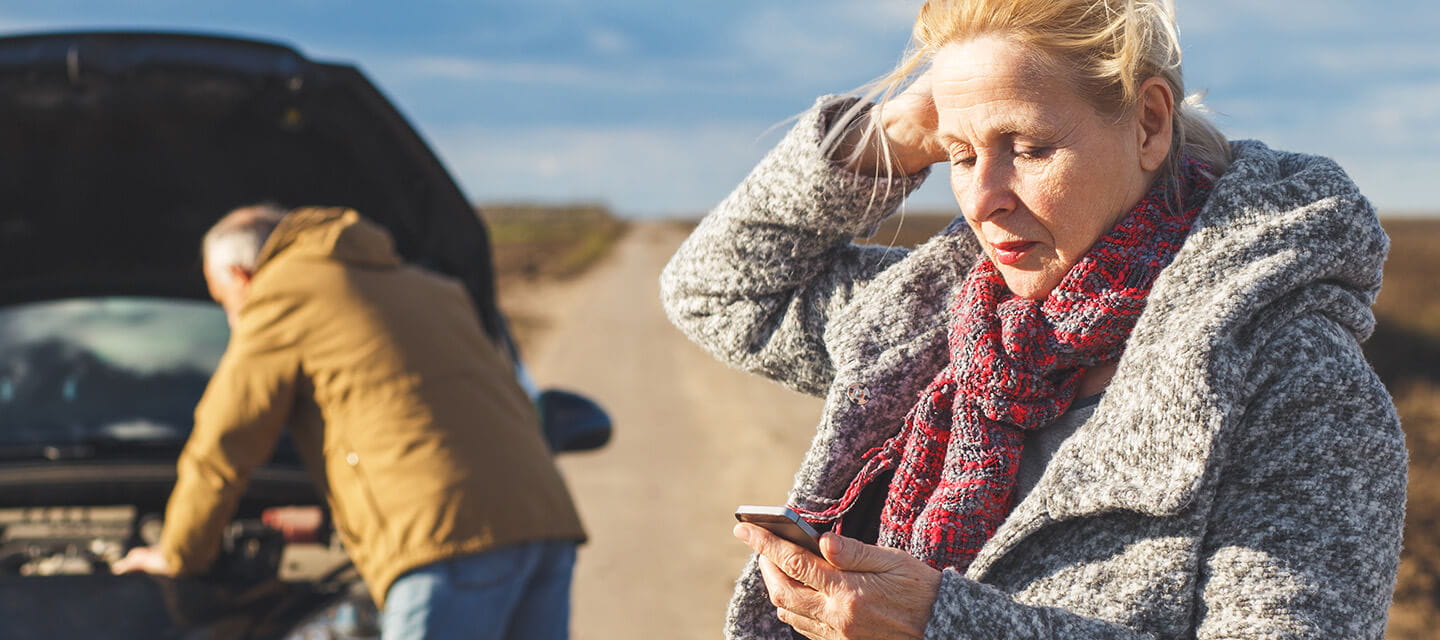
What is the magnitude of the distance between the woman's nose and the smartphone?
1.45 ft

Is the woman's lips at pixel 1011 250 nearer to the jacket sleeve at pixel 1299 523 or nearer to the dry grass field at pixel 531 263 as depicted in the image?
the jacket sleeve at pixel 1299 523

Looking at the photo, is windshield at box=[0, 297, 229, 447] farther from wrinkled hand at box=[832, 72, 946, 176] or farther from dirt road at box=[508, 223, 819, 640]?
wrinkled hand at box=[832, 72, 946, 176]

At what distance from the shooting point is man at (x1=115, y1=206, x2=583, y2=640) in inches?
106

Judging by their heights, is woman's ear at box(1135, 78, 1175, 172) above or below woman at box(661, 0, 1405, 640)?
above

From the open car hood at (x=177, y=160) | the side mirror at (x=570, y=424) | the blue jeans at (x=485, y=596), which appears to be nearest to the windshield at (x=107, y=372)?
the open car hood at (x=177, y=160)

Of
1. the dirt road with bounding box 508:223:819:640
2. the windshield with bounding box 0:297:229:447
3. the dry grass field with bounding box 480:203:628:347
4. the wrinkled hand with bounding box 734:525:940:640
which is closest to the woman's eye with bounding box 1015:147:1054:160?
the wrinkled hand with bounding box 734:525:940:640

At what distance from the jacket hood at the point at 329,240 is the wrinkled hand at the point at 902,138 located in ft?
4.89

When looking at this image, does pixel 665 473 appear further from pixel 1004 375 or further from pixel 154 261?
pixel 1004 375

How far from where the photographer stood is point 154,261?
3949mm

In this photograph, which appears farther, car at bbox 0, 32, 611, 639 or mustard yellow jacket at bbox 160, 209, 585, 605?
car at bbox 0, 32, 611, 639

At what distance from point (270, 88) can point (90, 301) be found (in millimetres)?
1148

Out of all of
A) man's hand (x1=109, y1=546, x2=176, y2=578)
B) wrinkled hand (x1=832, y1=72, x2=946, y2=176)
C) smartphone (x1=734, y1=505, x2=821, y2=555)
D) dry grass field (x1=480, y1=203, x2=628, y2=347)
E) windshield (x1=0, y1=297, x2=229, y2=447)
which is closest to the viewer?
smartphone (x1=734, y1=505, x2=821, y2=555)

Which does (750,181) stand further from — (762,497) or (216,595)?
(762,497)

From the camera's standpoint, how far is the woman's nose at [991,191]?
4.92ft
